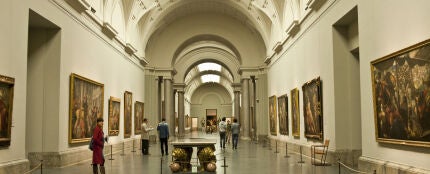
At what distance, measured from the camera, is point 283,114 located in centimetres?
2577

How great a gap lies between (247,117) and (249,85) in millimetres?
2923

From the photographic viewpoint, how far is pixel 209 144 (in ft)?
45.7

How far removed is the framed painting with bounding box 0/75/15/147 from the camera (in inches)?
469

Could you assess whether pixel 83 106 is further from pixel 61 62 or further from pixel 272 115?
pixel 272 115

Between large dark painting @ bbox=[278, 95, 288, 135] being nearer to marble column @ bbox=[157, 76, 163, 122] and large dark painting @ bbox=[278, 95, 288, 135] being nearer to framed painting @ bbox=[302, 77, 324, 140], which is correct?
framed painting @ bbox=[302, 77, 324, 140]

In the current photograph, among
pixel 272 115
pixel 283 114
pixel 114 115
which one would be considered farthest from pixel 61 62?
pixel 272 115

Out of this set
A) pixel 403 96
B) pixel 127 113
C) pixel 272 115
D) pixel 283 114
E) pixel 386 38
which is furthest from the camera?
pixel 272 115

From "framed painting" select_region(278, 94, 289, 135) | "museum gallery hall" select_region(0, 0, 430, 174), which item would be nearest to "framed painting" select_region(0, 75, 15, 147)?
"museum gallery hall" select_region(0, 0, 430, 174)

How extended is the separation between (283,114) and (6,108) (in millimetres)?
16841

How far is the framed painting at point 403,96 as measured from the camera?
9.15 meters

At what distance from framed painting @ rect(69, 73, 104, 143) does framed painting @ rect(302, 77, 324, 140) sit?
31.7ft

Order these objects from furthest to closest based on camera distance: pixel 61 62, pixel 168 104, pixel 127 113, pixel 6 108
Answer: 1. pixel 168 104
2. pixel 127 113
3. pixel 61 62
4. pixel 6 108

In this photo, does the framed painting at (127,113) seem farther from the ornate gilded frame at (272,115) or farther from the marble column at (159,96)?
the ornate gilded frame at (272,115)

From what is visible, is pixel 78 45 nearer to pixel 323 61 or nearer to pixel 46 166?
pixel 46 166
